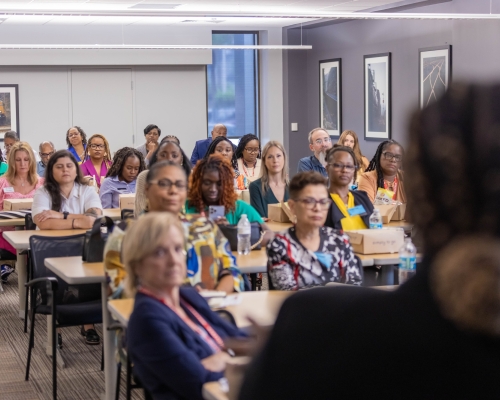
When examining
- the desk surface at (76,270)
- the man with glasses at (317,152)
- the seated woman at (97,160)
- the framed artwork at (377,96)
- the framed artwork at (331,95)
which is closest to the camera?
the desk surface at (76,270)

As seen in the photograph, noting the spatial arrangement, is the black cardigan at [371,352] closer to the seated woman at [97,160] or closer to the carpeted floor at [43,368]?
the carpeted floor at [43,368]

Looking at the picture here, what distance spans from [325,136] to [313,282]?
535cm

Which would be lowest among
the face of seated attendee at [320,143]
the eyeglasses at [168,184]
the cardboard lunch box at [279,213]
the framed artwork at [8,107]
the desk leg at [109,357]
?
the desk leg at [109,357]

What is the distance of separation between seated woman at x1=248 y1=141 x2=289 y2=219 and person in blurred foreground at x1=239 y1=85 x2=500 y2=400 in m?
6.22

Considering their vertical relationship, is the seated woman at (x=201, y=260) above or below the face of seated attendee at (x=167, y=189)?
below

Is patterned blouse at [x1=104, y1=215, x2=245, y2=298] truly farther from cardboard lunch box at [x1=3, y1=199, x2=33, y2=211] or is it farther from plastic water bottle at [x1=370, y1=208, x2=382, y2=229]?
cardboard lunch box at [x1=3, y1=199, x2=33, y2=211]

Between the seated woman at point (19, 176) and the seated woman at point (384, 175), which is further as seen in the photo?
the seated woman at point (19, 176)

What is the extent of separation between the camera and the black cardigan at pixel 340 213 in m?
5.55

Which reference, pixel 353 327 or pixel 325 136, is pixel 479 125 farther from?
pixel 325 136

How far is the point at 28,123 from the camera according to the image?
13531 millimetres

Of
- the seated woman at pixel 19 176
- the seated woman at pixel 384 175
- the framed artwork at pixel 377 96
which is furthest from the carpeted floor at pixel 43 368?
the framed artwork at pixel 377 96

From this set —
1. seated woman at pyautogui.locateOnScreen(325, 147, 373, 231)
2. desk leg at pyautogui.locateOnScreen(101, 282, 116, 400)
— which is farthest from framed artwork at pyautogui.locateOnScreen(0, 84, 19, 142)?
desk leg at pyautogui.locateOnScreen(101, 282, 116, 400)

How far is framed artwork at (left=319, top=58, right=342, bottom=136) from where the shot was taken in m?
13.5

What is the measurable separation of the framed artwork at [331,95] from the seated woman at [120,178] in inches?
260
